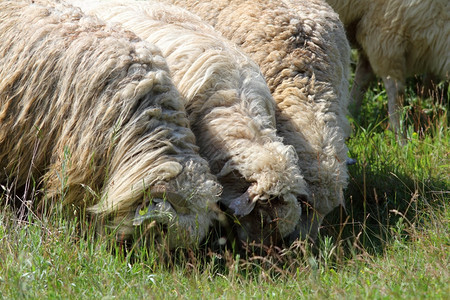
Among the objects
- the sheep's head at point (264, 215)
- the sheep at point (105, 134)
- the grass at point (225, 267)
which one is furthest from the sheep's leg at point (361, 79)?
the sheep at point (105, 134)

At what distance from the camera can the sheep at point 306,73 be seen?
4352mm

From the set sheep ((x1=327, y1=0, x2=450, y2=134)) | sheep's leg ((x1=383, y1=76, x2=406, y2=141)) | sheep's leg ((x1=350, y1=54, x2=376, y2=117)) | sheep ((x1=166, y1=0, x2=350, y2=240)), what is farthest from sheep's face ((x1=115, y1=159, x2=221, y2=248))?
sheep's leg ((x1=350, y1=54, x2=376, y2=117))

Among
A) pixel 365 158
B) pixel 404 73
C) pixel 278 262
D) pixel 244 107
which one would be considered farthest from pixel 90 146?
pixel 404 73

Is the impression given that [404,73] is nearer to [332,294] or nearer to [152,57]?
[152,57]

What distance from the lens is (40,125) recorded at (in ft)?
13.3

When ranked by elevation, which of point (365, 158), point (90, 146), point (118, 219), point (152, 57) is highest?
point (152, 57)

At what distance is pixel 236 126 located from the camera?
416 cm

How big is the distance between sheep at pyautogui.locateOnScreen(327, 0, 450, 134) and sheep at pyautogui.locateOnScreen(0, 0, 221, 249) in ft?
10.2

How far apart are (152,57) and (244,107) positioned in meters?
0.64

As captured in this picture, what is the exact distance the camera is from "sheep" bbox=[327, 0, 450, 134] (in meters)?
6.56

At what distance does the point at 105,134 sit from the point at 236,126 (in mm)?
778

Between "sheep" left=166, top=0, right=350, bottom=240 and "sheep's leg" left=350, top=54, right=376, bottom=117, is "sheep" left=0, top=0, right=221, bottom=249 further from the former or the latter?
"sheep's leg" left=350, top=54, right=376, bottom=117

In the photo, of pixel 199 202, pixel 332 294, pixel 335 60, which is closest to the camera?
pixel 332 294

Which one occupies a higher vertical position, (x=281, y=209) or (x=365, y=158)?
(x=281, y=209)
